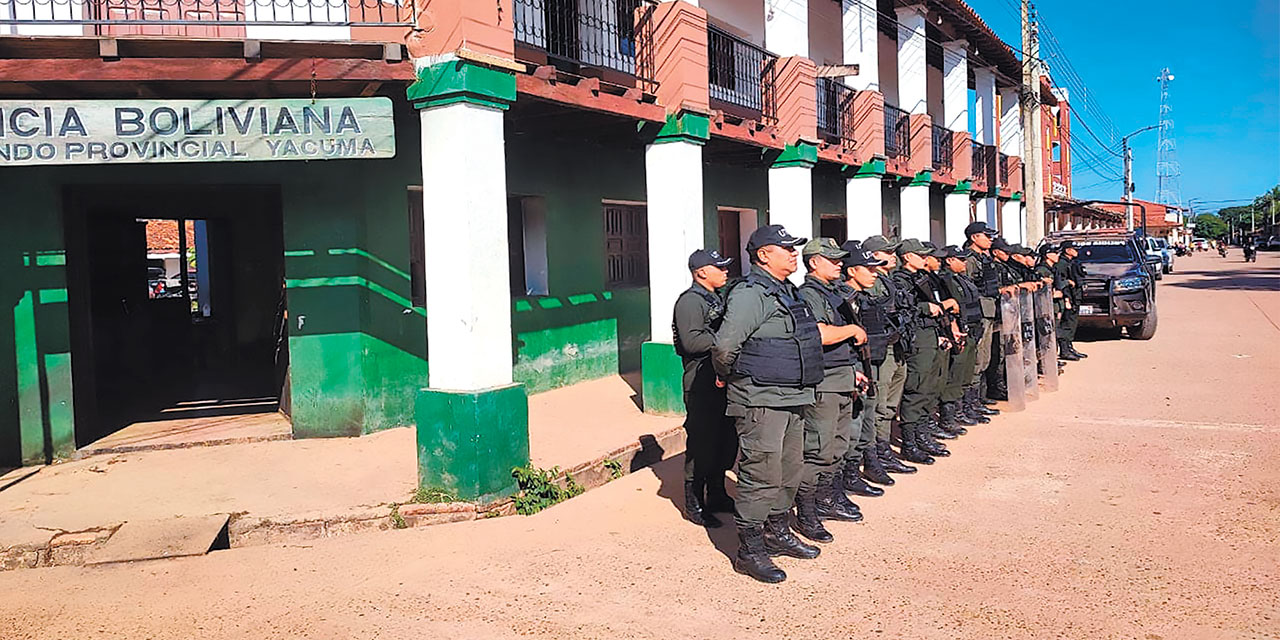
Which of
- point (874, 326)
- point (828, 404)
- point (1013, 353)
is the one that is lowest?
point (1013, 353)

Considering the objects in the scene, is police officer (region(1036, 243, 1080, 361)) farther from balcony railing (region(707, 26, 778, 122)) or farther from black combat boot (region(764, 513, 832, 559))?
black combat boot (region(764, 513, 832, 559))

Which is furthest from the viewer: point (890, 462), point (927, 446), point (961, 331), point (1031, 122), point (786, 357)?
point (1031, 122)

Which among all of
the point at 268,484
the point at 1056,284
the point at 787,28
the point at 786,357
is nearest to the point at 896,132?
the point at 1056,284

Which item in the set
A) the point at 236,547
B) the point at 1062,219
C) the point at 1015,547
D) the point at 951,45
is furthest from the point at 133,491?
the point at 1062,219

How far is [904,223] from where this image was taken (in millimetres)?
15281

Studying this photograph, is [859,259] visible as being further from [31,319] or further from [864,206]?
[864,206]

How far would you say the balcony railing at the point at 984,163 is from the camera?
19125mm

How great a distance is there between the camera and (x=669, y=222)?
895 cm

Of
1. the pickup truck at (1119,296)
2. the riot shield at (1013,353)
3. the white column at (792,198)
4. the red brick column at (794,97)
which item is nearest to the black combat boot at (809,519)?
the riot shield at (1013,353)

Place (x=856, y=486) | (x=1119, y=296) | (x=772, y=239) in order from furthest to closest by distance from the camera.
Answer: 1. (x=1119, y=296)
2. (x=856, y=486)
3. (x=772, y=239)

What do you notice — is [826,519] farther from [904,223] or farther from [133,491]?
[904,223]

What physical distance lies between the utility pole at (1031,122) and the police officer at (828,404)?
1477 cm

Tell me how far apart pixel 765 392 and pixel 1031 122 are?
1663 cm

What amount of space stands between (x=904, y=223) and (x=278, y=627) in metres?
12.9
